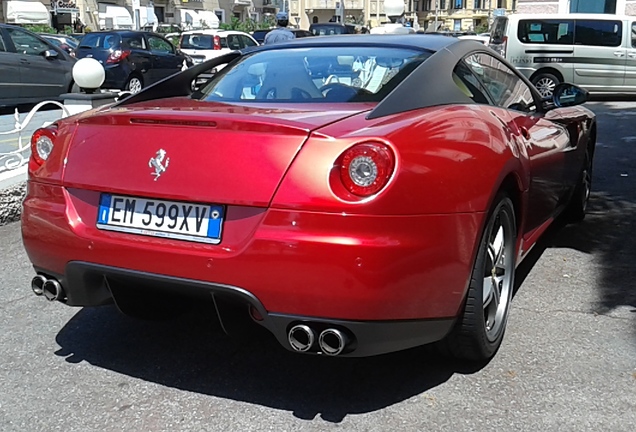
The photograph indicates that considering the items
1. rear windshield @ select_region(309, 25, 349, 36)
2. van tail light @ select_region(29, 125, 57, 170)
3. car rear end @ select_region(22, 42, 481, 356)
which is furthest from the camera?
rear windshield @ select_region(309, 25, 349, 36)

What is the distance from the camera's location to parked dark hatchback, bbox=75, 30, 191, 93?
595 inches

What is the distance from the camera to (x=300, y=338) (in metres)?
2.69

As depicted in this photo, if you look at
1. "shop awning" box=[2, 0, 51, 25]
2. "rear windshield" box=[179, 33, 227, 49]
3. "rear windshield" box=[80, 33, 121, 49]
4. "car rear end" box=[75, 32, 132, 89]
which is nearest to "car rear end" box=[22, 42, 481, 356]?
"car rear end" box=[75, 32, 132, 89]

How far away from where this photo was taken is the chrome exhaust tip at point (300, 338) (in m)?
2.65

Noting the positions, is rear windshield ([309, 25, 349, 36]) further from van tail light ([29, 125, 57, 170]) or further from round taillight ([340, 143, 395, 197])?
round taillight ([340, 143, 395, 197])

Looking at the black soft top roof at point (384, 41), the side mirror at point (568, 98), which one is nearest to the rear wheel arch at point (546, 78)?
the side mirror at point (568, 98)

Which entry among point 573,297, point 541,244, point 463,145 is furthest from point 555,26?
point 463,145

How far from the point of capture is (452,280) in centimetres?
280

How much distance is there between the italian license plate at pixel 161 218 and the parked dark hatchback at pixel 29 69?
1034 centimetres

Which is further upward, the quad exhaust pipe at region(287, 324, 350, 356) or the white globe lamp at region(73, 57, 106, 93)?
the white globe lamp at region(73, 57, 106, 93)

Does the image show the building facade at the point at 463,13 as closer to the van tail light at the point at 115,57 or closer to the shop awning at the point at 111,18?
the shop awning at the point at 111,18

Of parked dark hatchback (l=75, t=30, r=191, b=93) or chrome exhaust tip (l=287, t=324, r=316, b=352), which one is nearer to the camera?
chrome exhaust tip (l=287, t=324, r=316, b=352)

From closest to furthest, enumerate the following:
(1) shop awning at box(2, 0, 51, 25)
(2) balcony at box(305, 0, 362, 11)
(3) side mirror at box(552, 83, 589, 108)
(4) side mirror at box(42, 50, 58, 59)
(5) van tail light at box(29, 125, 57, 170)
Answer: (5) van tail light at box(29, 125, 57, 170), (3) side mirror at box(552, 83, 589, 108), (4) side mirror at box(42, 50, 58, 59), (1) shop awning at box(2, 0, 51, 25), (2) balcony at box(305, 0, 362, 11)

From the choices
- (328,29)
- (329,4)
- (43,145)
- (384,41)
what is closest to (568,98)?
(384,41)
